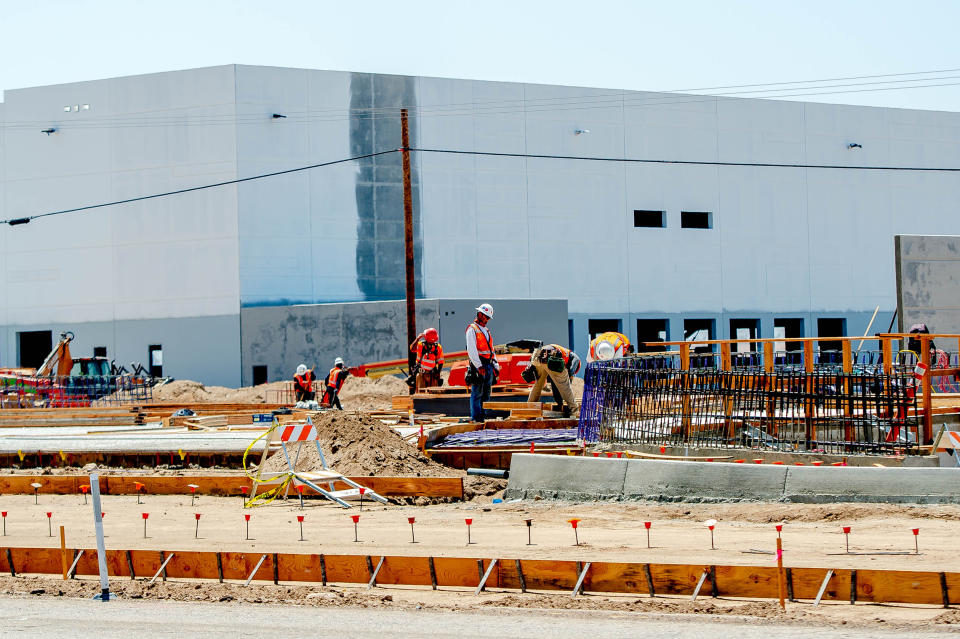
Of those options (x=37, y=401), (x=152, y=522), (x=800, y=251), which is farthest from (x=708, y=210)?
(x=152, y=522)

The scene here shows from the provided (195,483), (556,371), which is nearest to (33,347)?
(556,371)

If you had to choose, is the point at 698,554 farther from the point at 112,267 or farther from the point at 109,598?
the point at 112,267

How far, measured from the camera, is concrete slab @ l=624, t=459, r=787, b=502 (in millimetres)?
12328

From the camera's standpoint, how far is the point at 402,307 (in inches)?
1592

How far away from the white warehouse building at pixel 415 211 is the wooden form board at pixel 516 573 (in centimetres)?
3025

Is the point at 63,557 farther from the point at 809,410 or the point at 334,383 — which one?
the point at 334,383

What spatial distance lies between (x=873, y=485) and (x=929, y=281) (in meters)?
14.0

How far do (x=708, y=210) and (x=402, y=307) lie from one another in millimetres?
15763

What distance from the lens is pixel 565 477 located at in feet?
44.9

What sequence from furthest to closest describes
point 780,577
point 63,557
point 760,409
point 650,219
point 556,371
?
1. point 650,219
2. point 556,371
3. point 760,409
4. point 63,557
5. point 780,577

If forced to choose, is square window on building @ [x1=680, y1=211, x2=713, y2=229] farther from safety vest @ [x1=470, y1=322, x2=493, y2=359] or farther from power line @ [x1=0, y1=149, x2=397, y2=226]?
safety vest @ [x1=470, y1=322, x2=493, y2=359]

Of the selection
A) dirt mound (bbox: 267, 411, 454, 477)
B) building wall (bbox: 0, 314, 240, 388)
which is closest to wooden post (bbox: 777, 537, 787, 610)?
dirt mound (bbox: 267, 411, 454, 477)

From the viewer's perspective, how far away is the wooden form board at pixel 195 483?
14219mm

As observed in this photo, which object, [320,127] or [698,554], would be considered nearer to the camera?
[698,554]
